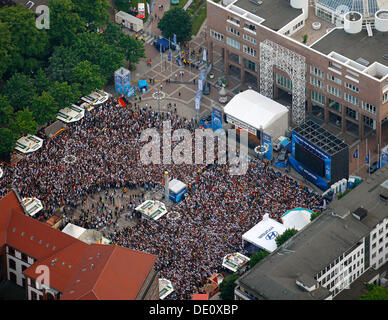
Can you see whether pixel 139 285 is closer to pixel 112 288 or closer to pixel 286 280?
pixel 112 288
